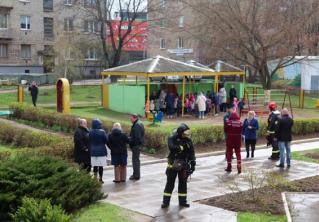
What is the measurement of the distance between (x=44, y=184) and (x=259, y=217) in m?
3.88

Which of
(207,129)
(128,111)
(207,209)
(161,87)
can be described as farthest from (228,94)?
(207,209)

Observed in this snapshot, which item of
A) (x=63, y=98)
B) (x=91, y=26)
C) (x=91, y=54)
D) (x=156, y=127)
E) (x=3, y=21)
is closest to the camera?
(x=156, y=127)

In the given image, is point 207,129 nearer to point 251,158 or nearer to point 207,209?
point 251,158

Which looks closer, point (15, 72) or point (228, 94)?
point (228, 94)

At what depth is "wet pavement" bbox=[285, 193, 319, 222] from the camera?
401 inches

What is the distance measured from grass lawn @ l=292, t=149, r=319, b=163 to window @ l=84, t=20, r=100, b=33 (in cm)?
3996

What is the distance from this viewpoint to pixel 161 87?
31016 mm

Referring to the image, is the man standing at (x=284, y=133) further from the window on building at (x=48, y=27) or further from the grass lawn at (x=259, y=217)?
the window on building at (x=48, y=27)

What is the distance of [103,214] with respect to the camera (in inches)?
392

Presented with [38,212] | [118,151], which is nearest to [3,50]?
[118,151]

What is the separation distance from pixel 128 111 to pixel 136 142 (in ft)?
52.4

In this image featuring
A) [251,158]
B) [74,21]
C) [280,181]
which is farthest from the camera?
[74,21]

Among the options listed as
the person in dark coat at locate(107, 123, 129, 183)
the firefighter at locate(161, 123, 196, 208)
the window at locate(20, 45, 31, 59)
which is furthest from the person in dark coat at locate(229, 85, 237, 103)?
the window at locate(20, 45, 31, 59)

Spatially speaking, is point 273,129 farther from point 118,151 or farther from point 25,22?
point 25,22
